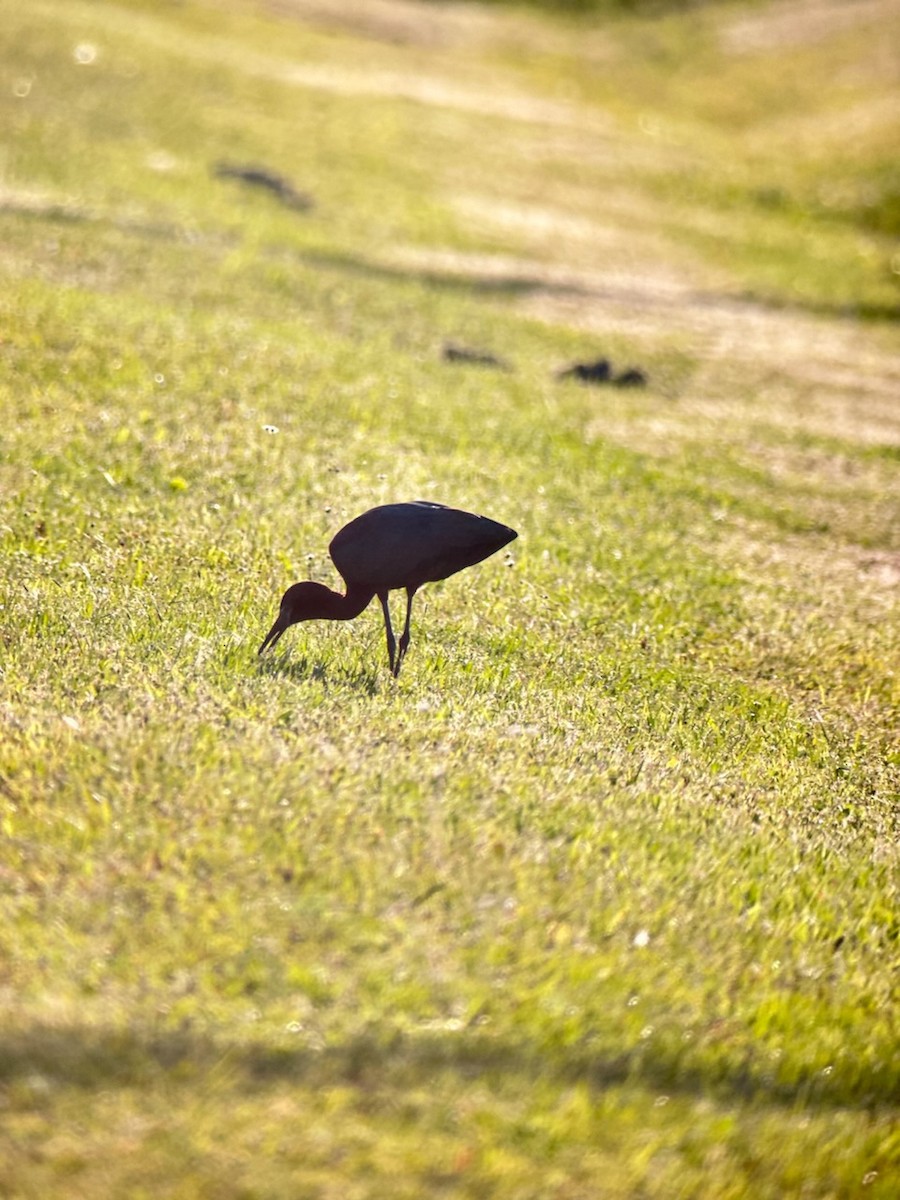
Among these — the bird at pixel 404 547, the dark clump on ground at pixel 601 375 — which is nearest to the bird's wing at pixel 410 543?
the bird at pixel 404 547

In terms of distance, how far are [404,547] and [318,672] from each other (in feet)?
3.25

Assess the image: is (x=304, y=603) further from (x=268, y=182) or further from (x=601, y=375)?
(x=268, y=182)

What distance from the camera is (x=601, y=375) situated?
16.3 meters

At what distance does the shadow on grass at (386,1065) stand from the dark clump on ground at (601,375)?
12.2 meters

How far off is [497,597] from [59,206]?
Result: 13.8 meters

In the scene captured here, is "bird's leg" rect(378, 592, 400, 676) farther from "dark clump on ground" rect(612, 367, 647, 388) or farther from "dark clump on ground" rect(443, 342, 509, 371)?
"dark clump on ground" rect(612, 367, 647, 388)

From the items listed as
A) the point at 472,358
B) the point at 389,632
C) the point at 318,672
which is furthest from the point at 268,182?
the point at 389,632

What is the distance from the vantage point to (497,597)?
8.45 m

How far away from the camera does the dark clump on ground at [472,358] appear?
15688 mm

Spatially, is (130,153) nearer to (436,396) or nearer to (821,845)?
(436,396)

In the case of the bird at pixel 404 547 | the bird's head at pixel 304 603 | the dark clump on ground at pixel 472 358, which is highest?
the bird at pixel 404 547

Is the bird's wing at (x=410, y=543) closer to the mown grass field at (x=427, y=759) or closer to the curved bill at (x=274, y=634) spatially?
the curved bill at (x=274, y=634)

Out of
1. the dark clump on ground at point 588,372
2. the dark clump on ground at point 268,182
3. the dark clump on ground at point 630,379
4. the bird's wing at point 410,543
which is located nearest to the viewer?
the bird's wing at point 410,543

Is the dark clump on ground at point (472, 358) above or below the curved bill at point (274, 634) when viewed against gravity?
below
